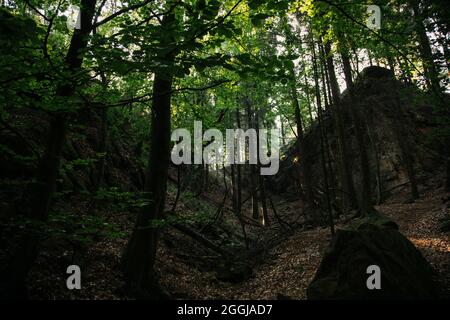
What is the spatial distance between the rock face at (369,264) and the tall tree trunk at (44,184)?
557 centimetres

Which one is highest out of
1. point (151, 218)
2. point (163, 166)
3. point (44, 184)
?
point (163, 166)

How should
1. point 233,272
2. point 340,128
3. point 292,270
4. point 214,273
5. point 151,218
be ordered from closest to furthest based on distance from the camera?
point 151,218 → point 292,270 → point 233,272 → point 214,273 → point 340,128

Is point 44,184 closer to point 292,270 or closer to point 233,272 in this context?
point 233,272

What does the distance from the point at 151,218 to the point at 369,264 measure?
5.27m

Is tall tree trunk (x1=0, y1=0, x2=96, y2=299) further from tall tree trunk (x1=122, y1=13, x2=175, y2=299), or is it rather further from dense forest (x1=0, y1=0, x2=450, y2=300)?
tall tree trunk (x1=122, y1=13, x2=175, y2=299)

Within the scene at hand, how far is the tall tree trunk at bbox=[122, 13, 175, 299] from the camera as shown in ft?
26.3

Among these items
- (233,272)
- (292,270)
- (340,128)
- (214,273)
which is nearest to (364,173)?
(340,128)

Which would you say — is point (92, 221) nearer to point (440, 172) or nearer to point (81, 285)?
point (81, 285)

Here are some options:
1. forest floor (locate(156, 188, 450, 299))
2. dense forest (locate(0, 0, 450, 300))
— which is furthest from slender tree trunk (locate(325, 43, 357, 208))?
forest floor (locate(156, 188, 450, 299))

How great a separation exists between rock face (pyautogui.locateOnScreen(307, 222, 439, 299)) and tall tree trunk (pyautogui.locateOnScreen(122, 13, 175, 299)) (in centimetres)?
415

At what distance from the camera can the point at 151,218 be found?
818cm

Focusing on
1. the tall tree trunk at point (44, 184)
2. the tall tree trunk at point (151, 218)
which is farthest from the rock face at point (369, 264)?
the tall tree trunk at point (44, 184)

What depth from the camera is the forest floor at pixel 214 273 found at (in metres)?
6.84
